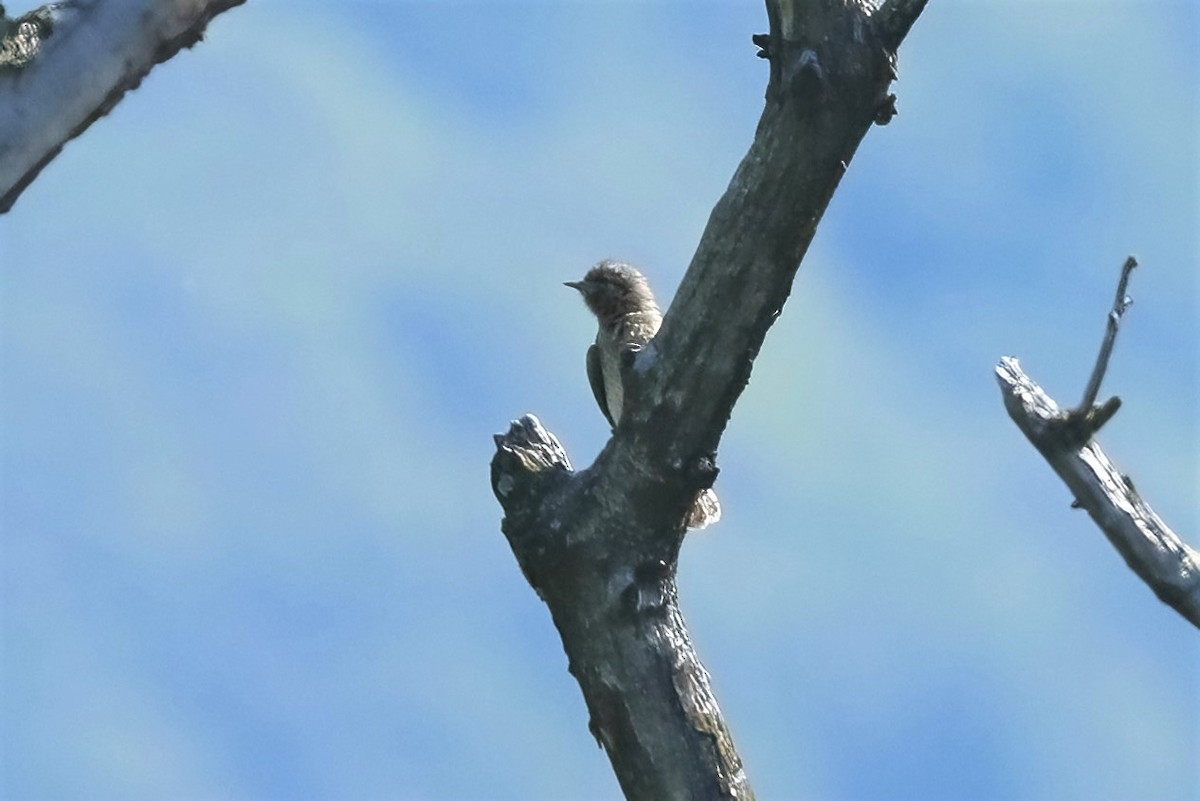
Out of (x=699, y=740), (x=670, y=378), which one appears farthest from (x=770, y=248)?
(x=699, y=740)

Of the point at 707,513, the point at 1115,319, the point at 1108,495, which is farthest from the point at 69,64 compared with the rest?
A: the point at 707,513

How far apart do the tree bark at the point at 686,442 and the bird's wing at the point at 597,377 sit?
486 centimetres

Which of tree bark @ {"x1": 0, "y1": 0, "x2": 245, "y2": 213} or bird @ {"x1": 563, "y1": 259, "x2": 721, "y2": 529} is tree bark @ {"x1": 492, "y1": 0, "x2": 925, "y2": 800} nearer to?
tree bark @ {"x1": 0, "y1": 0, "x2": 245, "y2": 213}

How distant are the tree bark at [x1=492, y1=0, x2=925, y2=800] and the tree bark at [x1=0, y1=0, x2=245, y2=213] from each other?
2.14 metres

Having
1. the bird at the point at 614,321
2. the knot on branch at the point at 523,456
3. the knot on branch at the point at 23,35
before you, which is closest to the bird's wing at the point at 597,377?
the bird at the point at 614,321

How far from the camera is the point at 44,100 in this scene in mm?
3580

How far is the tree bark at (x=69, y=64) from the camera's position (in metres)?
3.51

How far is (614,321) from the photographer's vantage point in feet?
35.1

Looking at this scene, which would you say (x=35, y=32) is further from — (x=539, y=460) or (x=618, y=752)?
(x=618, y=752)

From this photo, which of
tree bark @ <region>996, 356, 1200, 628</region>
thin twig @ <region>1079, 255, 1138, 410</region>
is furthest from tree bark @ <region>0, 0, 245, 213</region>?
tree bark @ <region>996, 356, 1200, 628</region>

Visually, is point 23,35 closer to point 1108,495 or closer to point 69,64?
point 69,64

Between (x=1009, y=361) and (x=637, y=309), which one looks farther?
(x=637, y=309)

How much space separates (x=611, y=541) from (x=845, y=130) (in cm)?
183

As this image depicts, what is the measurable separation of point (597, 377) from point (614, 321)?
1.49 feet
